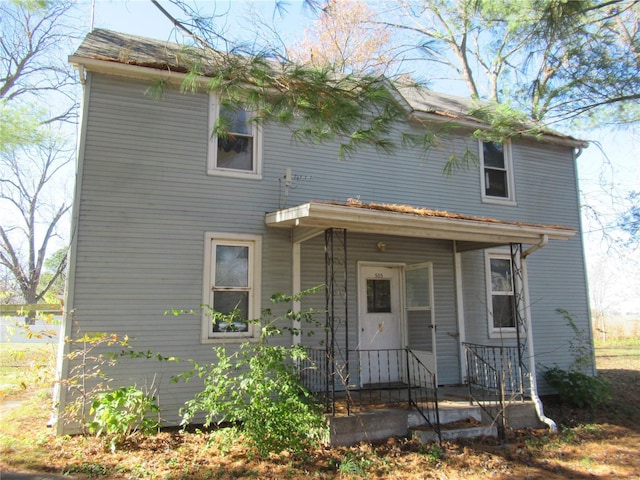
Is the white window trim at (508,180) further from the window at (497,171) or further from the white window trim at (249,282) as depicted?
the white window trim at (249,282)

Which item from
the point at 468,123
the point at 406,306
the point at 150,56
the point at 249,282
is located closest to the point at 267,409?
the point at 249,282

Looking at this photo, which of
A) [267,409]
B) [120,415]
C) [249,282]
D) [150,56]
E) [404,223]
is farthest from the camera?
[150,56]

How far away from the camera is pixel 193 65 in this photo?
463 centimetres

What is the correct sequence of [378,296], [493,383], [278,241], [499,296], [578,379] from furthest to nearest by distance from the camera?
[499,296] < [578,379] < [378,296] < [493,383] < [278,241]

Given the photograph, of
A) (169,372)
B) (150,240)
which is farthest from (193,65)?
(169,372)

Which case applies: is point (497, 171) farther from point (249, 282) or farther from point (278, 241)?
point (249, 282)

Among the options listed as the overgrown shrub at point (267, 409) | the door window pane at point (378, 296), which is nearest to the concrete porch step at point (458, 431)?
the overgrown shrub at point (267, 409)

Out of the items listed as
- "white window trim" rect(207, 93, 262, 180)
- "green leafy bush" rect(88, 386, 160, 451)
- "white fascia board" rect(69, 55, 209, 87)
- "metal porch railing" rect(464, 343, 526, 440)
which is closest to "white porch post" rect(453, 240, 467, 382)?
"metal porch railing" rect(464, 343, 526, 440)

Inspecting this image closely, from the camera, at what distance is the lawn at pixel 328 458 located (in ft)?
16.2

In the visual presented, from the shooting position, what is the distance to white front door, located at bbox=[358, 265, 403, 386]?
8125 mm

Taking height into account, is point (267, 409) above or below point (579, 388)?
above

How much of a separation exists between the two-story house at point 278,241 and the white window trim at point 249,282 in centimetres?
2

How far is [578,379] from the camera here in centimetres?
859

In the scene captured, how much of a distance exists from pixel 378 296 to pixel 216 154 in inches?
154
